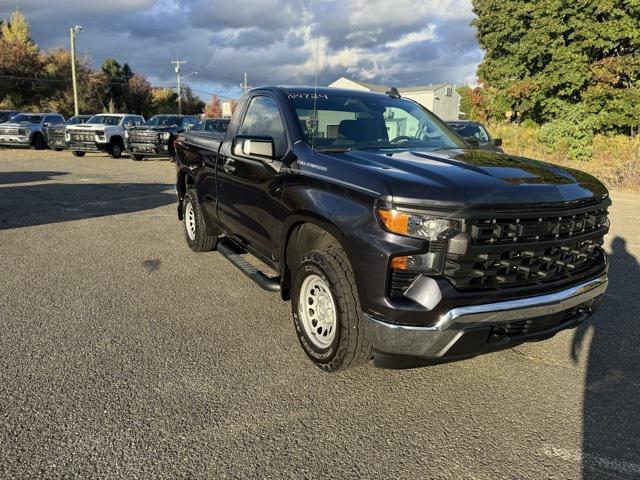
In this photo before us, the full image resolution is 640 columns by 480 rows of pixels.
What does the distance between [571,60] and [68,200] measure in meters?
25.8

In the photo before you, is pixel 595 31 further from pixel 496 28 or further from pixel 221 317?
pixel 221 317

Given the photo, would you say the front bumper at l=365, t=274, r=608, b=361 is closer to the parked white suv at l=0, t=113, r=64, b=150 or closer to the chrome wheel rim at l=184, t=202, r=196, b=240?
the chrome wheel rim at l=184, t=202, r=196, b=240

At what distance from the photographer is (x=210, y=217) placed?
218 inches

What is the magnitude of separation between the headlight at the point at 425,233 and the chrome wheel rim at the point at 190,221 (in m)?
3.96

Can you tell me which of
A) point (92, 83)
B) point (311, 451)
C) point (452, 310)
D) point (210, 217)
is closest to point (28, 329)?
point (210, 217)

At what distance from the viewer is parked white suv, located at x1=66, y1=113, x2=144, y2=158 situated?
19.6m

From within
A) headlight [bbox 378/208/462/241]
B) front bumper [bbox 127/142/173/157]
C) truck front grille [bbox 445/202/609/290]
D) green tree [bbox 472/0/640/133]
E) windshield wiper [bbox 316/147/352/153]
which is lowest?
truck front grille [bbox 445/202/609/290]

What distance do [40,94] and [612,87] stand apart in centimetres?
4847

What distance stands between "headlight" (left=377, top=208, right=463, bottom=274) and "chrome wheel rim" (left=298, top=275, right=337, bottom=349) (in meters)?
0.69

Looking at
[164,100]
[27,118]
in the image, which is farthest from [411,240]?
[164,100]

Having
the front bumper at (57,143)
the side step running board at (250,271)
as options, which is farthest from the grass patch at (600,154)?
the front bumper at (57,143)

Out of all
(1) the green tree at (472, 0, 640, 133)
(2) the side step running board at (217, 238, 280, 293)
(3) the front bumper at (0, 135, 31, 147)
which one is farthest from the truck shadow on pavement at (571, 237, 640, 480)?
(3) the front bumper at (0, 135, 31, 147)

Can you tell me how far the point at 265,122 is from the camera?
4.39m

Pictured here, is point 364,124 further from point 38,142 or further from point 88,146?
point 38,142
